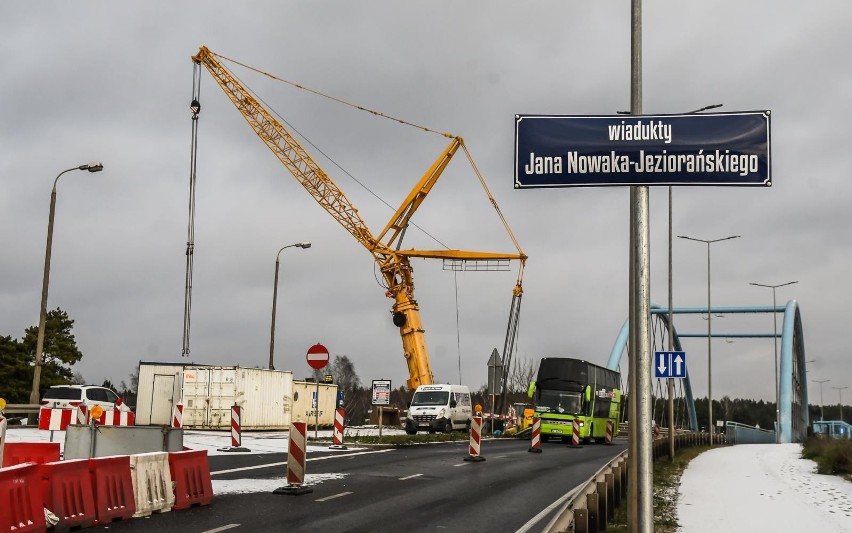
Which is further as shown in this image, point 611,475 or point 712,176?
point 611,475

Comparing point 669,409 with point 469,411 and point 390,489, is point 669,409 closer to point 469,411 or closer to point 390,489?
point 469,411

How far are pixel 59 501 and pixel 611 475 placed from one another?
7758 mm

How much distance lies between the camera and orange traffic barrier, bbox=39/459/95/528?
1035cm

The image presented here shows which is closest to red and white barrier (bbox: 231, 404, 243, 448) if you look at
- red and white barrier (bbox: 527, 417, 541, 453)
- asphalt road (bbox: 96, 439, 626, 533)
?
asphalt road (bbox: 96, 439, 626, 533)

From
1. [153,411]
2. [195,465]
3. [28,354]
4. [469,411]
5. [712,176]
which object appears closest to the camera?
[712,176]

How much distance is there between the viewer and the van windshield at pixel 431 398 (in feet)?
146

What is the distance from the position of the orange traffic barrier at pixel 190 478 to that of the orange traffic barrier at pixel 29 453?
1.58m

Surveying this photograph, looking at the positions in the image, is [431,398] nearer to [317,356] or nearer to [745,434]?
[317,356]

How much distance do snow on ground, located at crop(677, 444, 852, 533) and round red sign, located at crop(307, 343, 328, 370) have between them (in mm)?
10085

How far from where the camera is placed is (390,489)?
16.4 m

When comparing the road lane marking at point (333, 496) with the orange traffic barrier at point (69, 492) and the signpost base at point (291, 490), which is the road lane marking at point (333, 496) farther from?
the orange traffic barrier at point (69, 492)

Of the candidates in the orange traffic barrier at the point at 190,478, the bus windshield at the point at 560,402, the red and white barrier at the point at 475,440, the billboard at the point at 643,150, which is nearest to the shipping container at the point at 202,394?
the bus windshield at the point at 560,402

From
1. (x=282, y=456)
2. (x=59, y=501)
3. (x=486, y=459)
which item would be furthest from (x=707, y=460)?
(x=59, y=501)

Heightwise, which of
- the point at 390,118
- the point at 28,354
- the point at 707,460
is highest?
the point at 390,118
